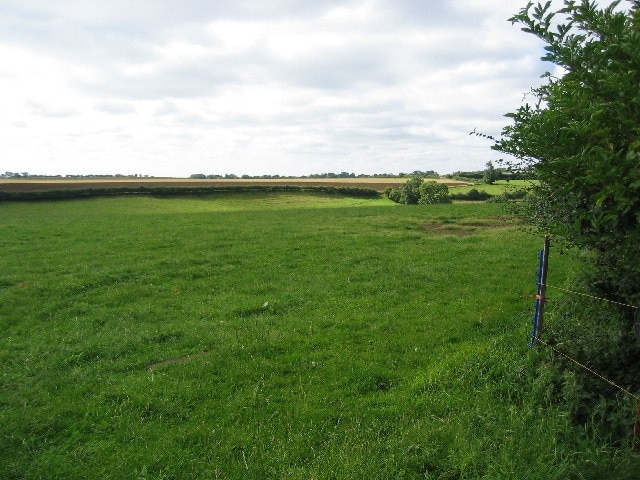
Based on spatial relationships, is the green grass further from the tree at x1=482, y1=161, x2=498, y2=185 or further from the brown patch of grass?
the tree at x1=482, y1=161, x2=498, y2=185

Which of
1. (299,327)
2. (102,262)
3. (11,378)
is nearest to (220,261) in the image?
(102,262)

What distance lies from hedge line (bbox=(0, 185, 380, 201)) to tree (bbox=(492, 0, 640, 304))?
61900 millimetres

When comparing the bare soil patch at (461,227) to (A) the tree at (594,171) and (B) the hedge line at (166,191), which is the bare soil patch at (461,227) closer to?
(A) the tree at (594,171)

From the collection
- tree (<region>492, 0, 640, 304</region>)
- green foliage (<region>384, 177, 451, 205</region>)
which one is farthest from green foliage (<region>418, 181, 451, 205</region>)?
tree (<region>492, 0, 640, 304</region>)

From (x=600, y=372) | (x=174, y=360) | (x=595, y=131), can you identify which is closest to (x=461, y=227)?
(x=174, y=360)

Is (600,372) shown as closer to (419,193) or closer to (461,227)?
(461,227)

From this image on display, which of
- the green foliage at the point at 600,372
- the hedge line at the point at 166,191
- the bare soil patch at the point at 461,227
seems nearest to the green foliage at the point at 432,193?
the hedge line at the point at 166,191

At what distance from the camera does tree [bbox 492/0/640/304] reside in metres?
3.94

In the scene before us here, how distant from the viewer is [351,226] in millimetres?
27672

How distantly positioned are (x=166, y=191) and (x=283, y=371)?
5994 centimetres

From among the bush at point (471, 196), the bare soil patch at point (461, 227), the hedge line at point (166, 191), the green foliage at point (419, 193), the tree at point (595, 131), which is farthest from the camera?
the green foliage at point (419, 193)

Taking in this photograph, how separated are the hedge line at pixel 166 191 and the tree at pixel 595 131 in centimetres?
6190

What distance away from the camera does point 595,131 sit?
14.5 ft

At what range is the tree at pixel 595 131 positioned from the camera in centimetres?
394
